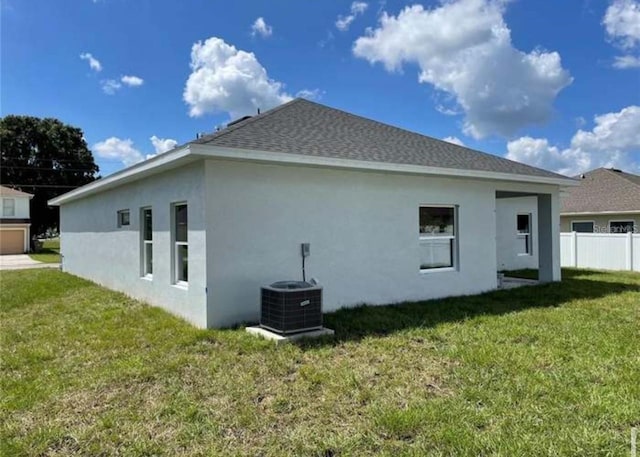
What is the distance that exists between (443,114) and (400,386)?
542 inches

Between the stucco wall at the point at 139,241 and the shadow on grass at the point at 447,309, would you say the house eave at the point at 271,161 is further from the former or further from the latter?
the shadow on grass at the point at 447,309

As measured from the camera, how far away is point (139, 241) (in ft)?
31.5

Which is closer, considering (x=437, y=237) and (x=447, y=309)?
(x=447, y=309)

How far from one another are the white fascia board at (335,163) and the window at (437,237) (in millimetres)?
913

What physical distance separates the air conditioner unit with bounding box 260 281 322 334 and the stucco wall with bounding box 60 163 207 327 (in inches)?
45.1

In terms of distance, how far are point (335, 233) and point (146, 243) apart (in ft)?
15.0

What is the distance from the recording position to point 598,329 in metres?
6.43

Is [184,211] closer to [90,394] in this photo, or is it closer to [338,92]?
[90,394]

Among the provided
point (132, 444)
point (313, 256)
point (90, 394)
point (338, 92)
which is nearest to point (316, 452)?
point (132, 444)

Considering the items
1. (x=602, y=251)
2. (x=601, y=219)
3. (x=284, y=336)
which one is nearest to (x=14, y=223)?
(x=284, y=336)

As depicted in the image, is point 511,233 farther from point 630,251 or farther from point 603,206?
→ point 603,206

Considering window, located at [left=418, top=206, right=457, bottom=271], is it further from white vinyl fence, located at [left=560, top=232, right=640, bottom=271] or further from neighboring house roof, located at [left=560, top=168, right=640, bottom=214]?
neighboring house roof, located at [left=560, top=168, right=640, bottom=214]

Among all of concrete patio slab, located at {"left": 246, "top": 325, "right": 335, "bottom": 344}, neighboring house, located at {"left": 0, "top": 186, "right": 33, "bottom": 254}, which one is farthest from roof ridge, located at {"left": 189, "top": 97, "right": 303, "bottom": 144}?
neighboring house, located at {"left": 0, "top": 186, "right": 33, "bottom": 254}

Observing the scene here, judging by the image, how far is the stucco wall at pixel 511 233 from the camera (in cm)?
1448
